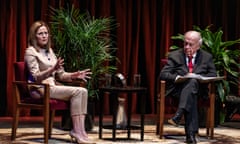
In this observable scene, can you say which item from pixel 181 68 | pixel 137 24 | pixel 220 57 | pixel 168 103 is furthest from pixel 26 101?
pixel 137 24

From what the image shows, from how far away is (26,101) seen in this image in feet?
19.4

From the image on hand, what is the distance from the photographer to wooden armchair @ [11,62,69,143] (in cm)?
568

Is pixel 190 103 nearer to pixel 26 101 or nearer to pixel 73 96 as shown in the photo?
pixel 73 96

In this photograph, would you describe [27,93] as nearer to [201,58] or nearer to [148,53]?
[201,58]

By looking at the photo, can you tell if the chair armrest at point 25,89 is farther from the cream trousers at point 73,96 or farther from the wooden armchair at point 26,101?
the cream trousers at point 73,96

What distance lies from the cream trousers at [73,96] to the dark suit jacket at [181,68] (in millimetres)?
1043

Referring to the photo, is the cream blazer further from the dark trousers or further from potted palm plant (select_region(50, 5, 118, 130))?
the dark trousers

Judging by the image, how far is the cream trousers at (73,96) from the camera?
577 centimetres

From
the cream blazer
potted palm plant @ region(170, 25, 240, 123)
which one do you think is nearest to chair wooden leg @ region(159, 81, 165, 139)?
the cream blazer

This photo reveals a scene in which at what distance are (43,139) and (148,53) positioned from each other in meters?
2.98

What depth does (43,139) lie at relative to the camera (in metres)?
6.08

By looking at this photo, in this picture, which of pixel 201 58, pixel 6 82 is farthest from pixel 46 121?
pixel 6 82

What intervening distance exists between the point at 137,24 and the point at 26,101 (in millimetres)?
3073

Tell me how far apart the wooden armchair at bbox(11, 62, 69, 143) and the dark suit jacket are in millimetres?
1187
